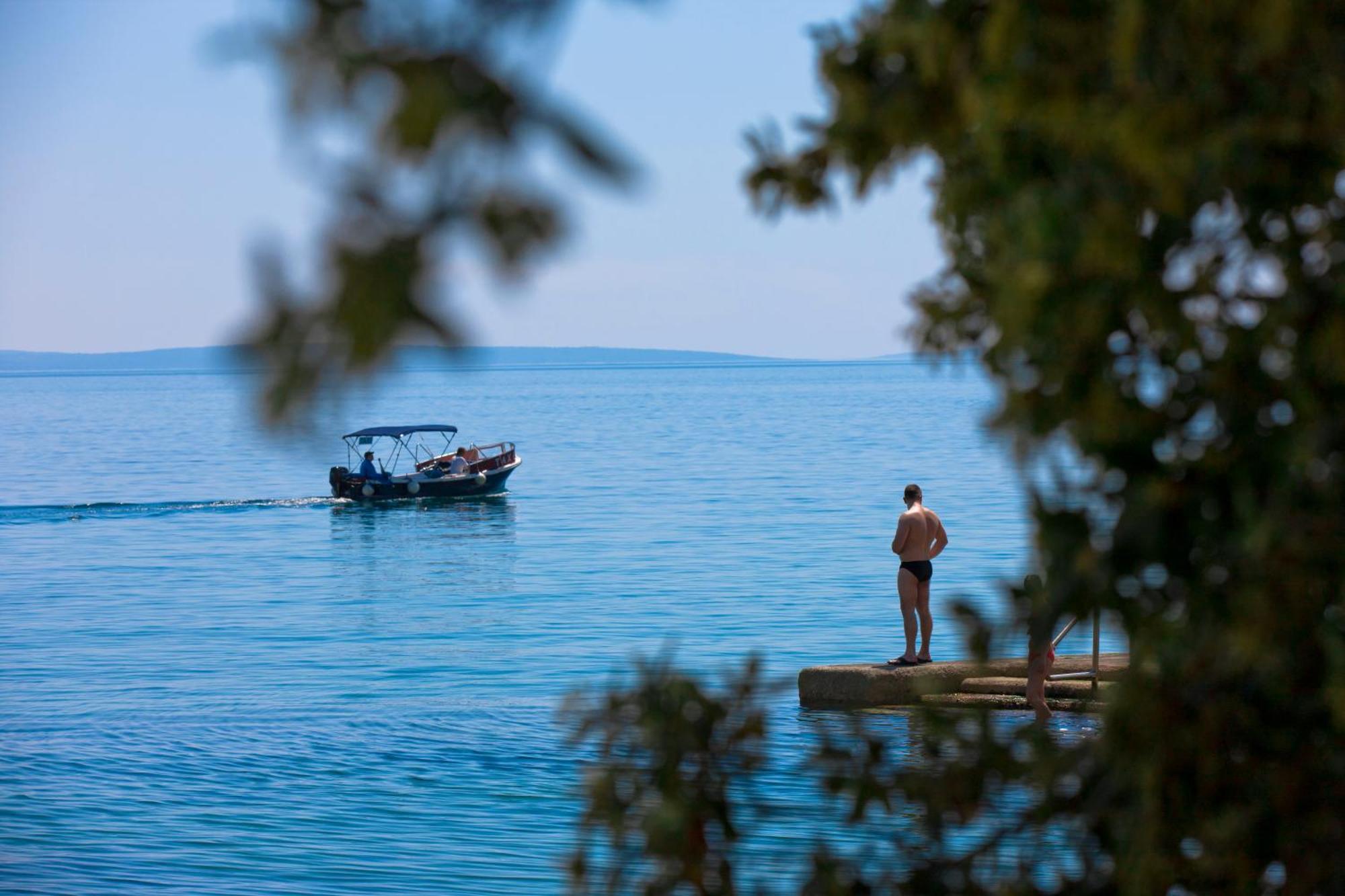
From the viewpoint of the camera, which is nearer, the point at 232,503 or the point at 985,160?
the point at 985,160

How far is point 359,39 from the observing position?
1.94m

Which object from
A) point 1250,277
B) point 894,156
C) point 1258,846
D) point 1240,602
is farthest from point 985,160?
point 1258,846

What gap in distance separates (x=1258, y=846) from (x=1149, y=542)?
685 millimetres

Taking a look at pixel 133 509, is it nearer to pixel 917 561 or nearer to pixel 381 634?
pixel 381 634

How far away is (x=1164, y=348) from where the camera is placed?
2516 mm

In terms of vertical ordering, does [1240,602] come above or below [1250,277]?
below

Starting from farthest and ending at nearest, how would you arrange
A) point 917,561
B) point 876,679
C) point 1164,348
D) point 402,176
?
point 917,561 < point 876,679 < point 1164,348 < point 402,176

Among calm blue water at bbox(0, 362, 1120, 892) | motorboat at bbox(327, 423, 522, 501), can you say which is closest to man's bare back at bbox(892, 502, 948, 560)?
calm blue water at bbox(0, 362, 1120, 892)

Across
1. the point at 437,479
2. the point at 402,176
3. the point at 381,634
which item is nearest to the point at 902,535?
the point at 381,634

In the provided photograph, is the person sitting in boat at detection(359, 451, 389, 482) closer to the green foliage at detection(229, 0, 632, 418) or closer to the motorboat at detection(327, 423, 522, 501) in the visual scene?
the motorboat at detection(327, 423, 522, 501)

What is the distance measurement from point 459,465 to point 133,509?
1119 centimetres

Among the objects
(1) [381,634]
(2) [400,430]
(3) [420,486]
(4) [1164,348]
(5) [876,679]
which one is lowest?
(1) [381,634]

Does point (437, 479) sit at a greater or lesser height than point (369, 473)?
lesser

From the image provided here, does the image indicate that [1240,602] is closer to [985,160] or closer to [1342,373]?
[1342,373]
